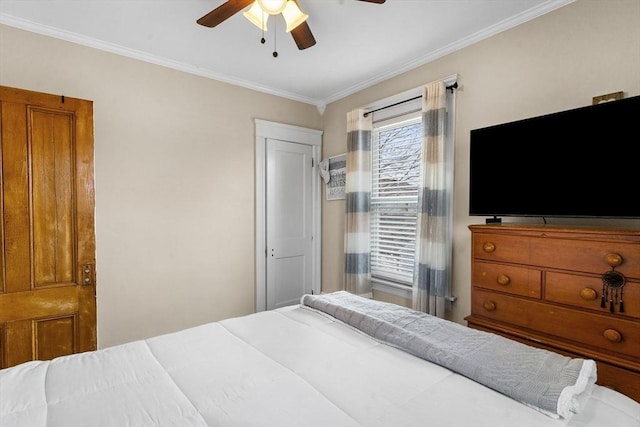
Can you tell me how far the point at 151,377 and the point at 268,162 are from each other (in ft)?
8.53

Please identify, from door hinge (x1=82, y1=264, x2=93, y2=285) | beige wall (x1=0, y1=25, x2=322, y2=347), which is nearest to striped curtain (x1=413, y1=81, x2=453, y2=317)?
beige wall (x1=0, y1=25, x2=322, y2=347)

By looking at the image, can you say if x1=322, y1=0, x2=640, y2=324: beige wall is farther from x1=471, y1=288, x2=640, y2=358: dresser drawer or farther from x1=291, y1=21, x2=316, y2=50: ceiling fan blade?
x1=291, y1=21, x2=316, y2=50: ceiling fan blade

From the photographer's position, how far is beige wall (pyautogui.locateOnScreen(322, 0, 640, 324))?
5.96 ft

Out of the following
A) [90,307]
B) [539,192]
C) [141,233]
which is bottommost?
[90,307]

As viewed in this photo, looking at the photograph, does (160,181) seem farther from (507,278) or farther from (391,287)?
(507,278)

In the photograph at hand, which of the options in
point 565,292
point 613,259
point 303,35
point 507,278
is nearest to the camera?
point 613,259

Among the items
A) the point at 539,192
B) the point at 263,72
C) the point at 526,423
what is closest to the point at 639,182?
the point at 539,192

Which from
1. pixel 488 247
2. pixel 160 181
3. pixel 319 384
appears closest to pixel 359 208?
pixel 488 247

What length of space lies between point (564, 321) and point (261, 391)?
153 centimetres

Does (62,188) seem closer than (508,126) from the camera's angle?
No

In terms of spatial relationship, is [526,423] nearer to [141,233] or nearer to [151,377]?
[151,377]

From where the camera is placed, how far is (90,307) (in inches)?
92.1

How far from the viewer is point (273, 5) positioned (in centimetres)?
166

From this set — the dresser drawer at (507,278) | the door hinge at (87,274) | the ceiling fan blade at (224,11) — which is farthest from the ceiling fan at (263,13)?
the door hinge at (87,274)
